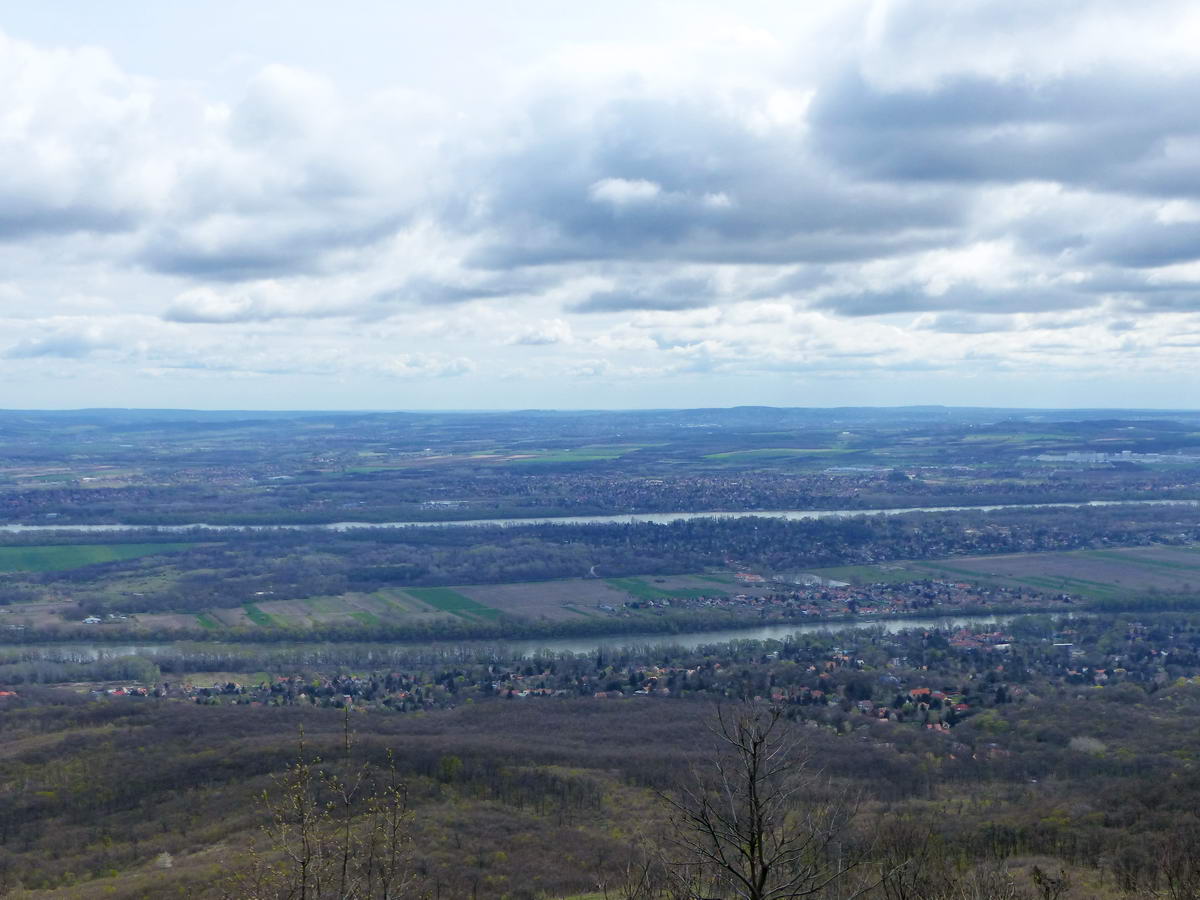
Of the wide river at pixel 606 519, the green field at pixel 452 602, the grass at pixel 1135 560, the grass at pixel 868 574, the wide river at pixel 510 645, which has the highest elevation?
the wide river at pixel 606 519

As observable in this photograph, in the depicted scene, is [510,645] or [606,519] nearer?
[510,645]

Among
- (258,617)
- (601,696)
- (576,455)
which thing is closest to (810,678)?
(601,696)

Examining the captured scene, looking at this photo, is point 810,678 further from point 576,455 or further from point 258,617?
point 576,455

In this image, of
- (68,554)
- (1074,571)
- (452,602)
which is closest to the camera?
(452,602)

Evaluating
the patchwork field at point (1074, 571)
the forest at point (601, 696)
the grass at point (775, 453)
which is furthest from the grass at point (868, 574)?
the grass at point (775, 453)

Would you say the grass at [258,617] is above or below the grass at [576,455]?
below

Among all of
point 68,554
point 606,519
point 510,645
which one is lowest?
point 510,645

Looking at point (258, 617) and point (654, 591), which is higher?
point (654, 591)

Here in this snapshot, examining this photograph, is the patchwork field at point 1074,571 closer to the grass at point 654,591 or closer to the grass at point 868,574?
the grass at point 868,574
